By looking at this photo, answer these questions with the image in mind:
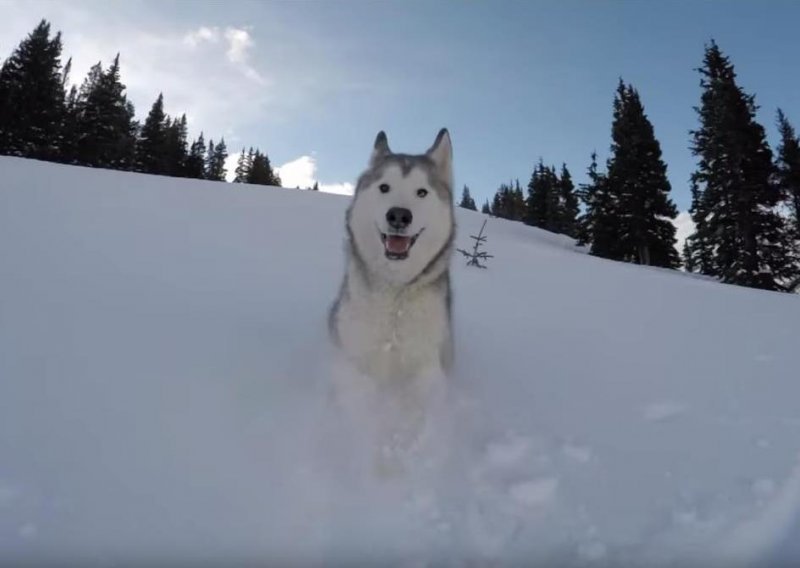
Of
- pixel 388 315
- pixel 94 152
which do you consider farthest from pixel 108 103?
pixel 388 315

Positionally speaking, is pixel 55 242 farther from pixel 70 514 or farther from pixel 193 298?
pixel 70 514

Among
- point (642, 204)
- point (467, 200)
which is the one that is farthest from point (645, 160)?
point (467, 200)

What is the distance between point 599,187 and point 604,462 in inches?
1109

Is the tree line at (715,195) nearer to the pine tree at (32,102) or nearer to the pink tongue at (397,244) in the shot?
the pink tongue at (397,244)

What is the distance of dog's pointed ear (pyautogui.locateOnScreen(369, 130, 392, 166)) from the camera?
13.1ft

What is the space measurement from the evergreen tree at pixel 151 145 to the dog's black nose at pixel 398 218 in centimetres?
4250

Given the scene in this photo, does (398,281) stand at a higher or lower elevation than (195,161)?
lower

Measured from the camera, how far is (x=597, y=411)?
11.1 ft

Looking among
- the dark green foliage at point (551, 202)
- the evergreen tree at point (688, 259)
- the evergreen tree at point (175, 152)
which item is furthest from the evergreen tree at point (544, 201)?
the evergreen tree at point (175, 152)

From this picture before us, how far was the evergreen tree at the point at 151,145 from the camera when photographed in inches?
1549

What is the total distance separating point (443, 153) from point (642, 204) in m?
25.9

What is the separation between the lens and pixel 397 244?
3.25m

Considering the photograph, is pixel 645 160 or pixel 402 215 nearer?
pixel 402 215

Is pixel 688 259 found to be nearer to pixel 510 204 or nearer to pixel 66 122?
pixel 510 204
